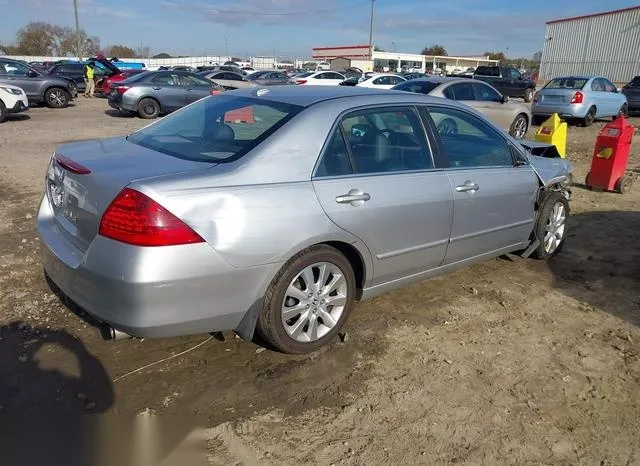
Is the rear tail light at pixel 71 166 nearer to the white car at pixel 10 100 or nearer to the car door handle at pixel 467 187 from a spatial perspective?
the car door handle at pixel 467 187

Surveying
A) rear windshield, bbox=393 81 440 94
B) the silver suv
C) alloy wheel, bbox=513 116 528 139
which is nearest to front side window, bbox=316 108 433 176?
rear windshield, bbox=393 81 440 94

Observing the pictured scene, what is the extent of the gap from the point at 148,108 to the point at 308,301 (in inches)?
589

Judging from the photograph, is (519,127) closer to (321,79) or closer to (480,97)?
(480,97)

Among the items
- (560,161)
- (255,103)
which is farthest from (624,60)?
(255,103)

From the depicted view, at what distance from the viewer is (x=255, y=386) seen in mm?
3059

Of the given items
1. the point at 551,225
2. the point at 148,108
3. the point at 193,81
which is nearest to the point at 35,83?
the point at 148,108

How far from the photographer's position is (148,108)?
54.4 ft

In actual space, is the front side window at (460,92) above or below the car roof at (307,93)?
below

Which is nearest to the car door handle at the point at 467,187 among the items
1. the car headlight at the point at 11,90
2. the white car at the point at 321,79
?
the car headlight at the point at 11,90

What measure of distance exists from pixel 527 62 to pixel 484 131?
117120 mm

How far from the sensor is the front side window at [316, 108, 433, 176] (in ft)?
10.9

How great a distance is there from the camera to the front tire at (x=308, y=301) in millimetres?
3080

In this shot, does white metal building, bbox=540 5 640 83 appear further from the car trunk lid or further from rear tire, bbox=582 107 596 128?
the car trunk lid

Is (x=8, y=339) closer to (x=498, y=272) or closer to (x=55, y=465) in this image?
(x=55, y=465)
